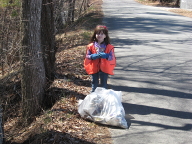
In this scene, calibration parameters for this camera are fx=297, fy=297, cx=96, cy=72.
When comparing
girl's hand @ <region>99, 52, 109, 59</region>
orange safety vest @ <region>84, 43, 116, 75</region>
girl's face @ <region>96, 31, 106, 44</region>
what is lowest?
orange safety vest @ <region>84, 43, 116, 75</region>

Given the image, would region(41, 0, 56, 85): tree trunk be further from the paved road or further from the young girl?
the young girl

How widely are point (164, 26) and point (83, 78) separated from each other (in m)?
10.7

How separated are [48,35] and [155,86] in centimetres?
290

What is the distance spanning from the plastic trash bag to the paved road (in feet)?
0.55

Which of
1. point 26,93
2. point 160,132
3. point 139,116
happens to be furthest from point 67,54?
point 160,132

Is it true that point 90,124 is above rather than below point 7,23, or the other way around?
below

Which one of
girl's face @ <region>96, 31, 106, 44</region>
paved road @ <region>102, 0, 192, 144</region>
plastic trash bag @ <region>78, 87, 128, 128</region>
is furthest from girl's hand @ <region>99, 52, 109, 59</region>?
paved road @ <region>102, 0, 192, 144</region>

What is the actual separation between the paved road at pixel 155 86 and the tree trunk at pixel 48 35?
1.65 meters

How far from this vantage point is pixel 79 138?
14.9 ft

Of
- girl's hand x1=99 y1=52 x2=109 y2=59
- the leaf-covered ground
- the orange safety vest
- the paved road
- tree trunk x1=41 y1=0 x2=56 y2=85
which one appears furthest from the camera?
tree trunk x1=41 y1=0 x2=56 y2=85

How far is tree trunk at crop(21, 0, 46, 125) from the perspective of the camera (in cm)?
574

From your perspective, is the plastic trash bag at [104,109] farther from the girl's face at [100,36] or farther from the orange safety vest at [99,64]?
the girl's face at [100,36]

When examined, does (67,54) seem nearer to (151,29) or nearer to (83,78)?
(83,78)

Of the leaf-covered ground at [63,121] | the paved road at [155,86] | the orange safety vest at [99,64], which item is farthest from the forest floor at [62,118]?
the orange safety vest at [99,64]
